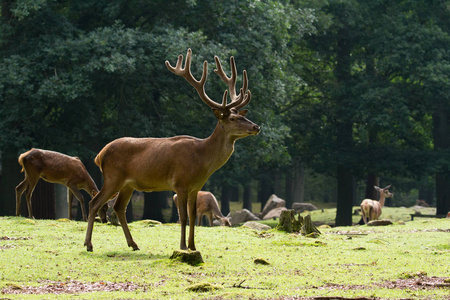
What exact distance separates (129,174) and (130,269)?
2.06 m

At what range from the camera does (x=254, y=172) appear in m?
38.7

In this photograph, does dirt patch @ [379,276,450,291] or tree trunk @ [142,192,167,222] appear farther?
tree trunk @ [142,192,167,222]

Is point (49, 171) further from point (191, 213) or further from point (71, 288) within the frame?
point (71, 288)

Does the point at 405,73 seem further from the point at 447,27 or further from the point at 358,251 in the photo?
the point at 358,251

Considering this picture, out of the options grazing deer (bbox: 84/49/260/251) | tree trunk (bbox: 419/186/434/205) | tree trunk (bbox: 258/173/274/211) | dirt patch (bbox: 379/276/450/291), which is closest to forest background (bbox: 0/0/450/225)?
tree trunk (bbox: 258/173/274/211)

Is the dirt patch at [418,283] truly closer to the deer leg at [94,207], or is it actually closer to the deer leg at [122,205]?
the deer leg at [122,205]

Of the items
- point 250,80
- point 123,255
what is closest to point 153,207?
point 250,80

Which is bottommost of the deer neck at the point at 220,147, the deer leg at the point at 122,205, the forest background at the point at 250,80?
the deer leg at the point at 122,205

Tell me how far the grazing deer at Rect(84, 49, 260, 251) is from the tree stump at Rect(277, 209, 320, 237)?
538 centimetres

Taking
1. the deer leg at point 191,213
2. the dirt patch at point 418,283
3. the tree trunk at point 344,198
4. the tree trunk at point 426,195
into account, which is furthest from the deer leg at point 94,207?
the tree trunk at point 426,195

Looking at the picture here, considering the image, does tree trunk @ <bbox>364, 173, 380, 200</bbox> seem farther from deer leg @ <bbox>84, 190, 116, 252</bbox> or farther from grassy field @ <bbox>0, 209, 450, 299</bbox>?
deer leg @ <bbox>84, 190, 116, 252</bbox>

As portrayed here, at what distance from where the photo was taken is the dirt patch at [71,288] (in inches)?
320

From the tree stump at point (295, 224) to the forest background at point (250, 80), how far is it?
Answer: 7.82 metres

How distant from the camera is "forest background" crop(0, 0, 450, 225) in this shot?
22.3 metres
